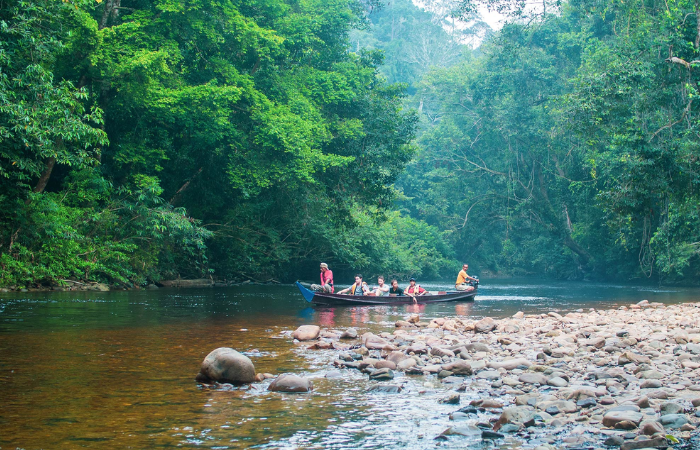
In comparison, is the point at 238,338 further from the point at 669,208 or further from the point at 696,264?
the point at 696,264

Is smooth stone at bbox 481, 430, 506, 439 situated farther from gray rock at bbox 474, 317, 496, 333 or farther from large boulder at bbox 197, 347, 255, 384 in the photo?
gray rock at bbox 474, 317, 496, 333

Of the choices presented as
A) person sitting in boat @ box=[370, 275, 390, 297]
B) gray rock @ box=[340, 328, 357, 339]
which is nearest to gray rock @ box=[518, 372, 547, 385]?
gray rock @ box=[340, 328, 357, 339]

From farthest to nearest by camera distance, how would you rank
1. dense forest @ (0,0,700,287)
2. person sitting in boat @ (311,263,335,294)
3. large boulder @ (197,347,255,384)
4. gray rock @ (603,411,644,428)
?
person sitting in boat @ (311,263,335,294) → dense forest @ (0,0,700,287) → large boulder @ (197,347,255,384) → gray rock @ (603,411,644,428)

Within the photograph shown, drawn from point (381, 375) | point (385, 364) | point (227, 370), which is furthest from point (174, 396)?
point (385, 364)

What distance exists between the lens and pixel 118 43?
1734 cm

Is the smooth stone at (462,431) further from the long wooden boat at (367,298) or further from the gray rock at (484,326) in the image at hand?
the long wooden boat at (367,298)

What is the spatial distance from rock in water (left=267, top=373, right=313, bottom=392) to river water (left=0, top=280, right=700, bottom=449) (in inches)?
4.9

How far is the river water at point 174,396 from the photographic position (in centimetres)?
466

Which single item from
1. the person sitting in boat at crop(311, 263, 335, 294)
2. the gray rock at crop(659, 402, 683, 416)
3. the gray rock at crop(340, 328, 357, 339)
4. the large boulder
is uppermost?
the person sitting in boat at crop(311, 263, 335, 294)

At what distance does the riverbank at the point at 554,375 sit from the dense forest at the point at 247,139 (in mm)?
9834

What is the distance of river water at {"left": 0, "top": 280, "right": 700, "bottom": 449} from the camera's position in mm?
4660

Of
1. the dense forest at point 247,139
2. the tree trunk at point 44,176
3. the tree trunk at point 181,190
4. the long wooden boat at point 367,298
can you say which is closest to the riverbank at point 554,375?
the long wooden boat at point 367,298

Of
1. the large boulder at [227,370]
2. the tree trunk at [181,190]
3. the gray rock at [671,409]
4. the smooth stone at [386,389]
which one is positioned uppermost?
the tree trunk at [181,190]

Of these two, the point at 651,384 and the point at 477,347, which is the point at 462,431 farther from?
the point at 477,347
